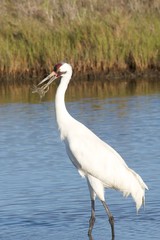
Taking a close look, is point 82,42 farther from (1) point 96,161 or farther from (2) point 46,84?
(1) point 96,161

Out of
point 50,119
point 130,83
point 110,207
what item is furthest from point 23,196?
point 130,83

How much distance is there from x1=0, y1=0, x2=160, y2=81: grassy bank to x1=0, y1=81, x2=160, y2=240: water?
8.99 ft

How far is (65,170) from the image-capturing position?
11.5 metres

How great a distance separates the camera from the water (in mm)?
9414

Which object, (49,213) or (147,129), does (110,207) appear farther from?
(147,129)

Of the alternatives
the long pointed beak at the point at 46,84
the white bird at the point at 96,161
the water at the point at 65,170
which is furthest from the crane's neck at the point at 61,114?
the water at the point at 65,170

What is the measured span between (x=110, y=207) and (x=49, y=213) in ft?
2.11

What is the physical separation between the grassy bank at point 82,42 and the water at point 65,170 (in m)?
2.74

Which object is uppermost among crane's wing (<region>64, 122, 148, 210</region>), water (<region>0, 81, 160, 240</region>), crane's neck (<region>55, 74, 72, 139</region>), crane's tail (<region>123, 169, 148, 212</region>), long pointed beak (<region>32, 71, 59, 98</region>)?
long pointed beak (<region>32, 71, 59, 98</region>)

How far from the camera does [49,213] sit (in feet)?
32.1

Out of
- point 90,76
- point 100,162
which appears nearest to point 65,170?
point 100,162

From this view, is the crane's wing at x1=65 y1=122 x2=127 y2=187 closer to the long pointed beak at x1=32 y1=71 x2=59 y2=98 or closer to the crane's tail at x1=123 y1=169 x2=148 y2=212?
the crane's tail at x1=123 y1=169 x2=148 y2=212

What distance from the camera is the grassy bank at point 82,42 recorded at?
19812 millimetres

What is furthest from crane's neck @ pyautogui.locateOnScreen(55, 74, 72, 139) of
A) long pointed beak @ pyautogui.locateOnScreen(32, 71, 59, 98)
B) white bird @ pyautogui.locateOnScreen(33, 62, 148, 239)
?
long pointed beak @ pyautogui.locateOnScreen(32, 71, 59, 98)
